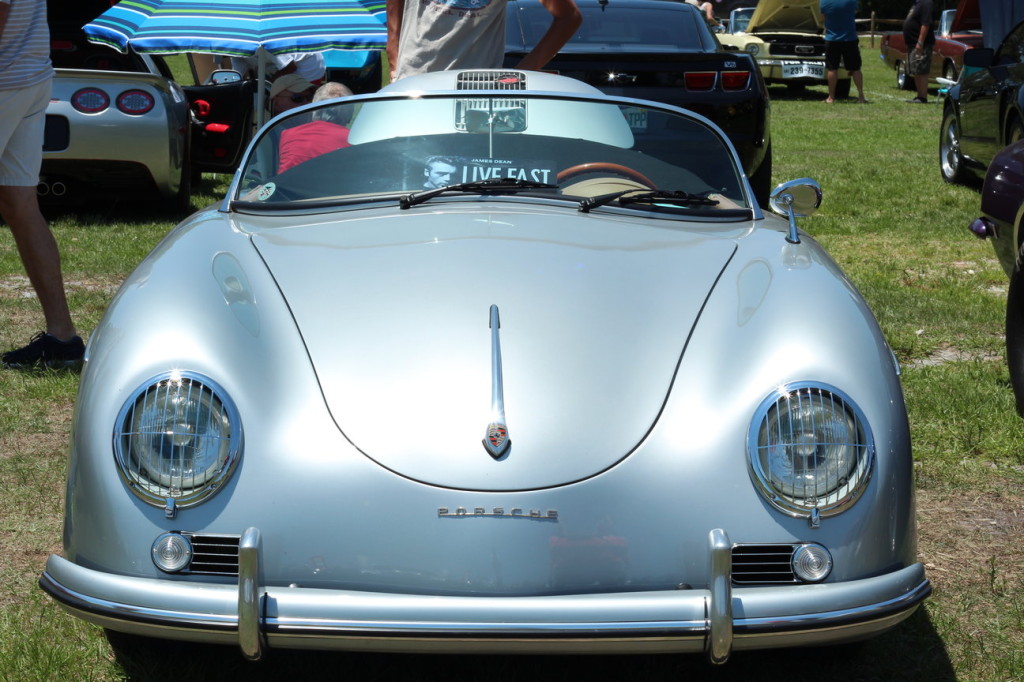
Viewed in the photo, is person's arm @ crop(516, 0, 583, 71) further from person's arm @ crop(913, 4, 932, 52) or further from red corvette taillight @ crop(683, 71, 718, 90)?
person's arm @ crop(913, 4, 932, 52)

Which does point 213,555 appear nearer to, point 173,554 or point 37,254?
point 173,554

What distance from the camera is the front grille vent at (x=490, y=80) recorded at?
4.45m

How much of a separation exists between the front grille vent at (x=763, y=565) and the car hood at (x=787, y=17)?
63.2ft

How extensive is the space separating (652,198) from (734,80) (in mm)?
4641

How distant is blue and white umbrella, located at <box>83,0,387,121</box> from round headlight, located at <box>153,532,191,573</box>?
18.8 ft

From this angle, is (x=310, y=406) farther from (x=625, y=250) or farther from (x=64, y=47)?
(x=64, y=47)

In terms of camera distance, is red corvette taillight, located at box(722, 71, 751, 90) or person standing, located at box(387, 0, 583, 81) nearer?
person standing, located at box(387, 0, 583, 81)

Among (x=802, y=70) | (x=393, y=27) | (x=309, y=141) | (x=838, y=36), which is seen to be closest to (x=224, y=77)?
(x=393, y=27)

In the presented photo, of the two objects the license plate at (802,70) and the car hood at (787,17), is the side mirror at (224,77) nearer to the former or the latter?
the license plate at (802,70)

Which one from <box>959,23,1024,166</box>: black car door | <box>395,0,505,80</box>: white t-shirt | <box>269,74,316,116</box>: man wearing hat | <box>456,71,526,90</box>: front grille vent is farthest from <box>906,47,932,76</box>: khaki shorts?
<box>456,71,526,90</box>: front grille vent

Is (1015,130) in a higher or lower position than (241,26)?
lower

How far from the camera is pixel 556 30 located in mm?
5402

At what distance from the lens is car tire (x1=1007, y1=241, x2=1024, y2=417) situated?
4.12 m

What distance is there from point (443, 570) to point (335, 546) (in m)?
0.20
